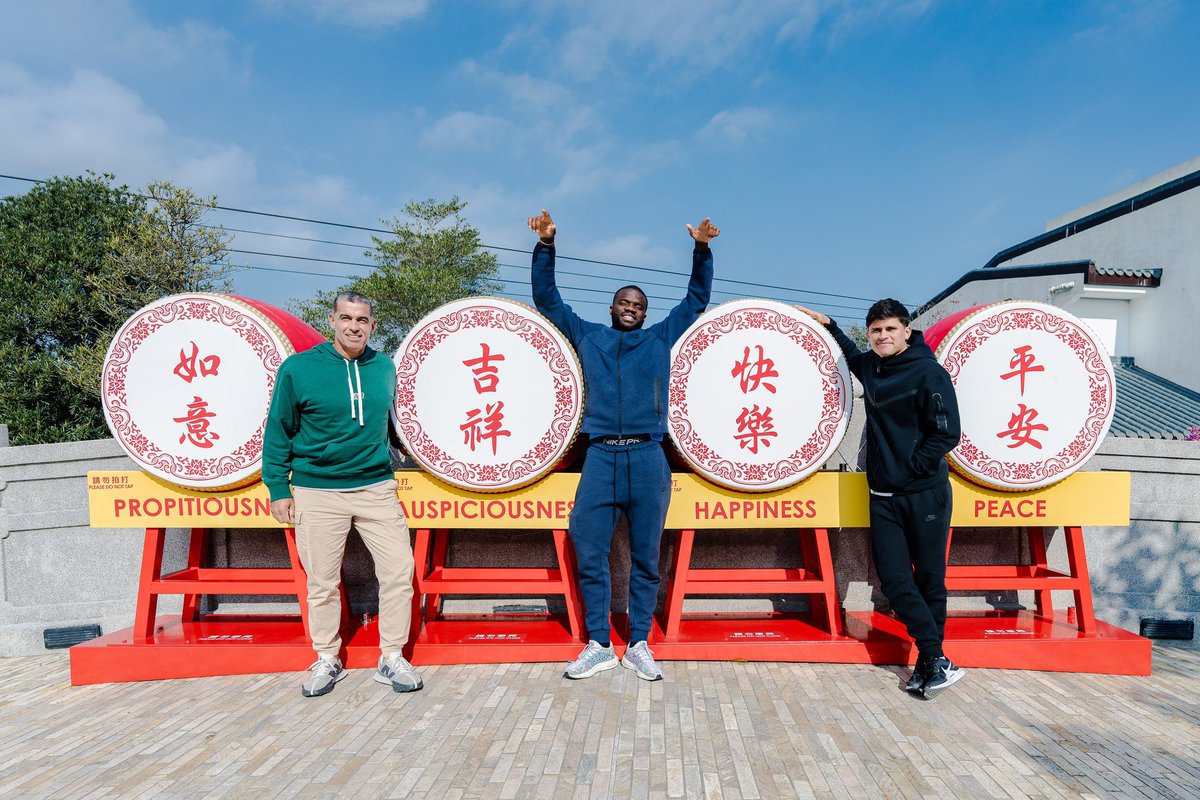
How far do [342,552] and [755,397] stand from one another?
103 inches

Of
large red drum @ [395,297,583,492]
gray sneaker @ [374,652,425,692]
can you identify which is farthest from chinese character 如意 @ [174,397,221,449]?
gray sneaker @ [374,652,425,692]

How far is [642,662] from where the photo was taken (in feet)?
12.2

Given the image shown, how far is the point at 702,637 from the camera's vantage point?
4.13 m

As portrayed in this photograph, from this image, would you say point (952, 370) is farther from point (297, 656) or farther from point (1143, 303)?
point (1143, 303)

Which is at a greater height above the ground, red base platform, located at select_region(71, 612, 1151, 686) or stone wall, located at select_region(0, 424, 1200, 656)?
stone wall, located at select_region(0, 424, 1200, 656)

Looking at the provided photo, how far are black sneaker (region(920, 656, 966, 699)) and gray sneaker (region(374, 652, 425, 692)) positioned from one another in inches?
111

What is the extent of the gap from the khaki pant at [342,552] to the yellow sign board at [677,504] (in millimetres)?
243

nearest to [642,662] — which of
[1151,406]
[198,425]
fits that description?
[198,425]

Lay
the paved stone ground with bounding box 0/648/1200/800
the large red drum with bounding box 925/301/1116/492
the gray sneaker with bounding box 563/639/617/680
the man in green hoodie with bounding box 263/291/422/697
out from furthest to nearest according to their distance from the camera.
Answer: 1. the large red drum with bounding box 925/301/1116/492
2. the gray sneaker with bounding box 563/639/617/680
3. the man in green hoodie with bounding box 263/291/422/697
4. the paved stone ground with bounding box 0/648/1200/800

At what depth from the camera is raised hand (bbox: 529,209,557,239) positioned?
375 centimetres

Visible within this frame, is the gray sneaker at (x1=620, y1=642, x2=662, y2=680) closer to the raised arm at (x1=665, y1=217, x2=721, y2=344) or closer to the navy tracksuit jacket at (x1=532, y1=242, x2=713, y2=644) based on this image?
the navy tracksuit jacket at (x1=532, y1=242, x2=713, y2=644)

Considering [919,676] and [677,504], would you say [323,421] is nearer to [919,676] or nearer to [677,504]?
[677,504]

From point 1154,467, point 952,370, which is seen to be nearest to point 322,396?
point 952,370

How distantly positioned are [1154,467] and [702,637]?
3.65 meters
